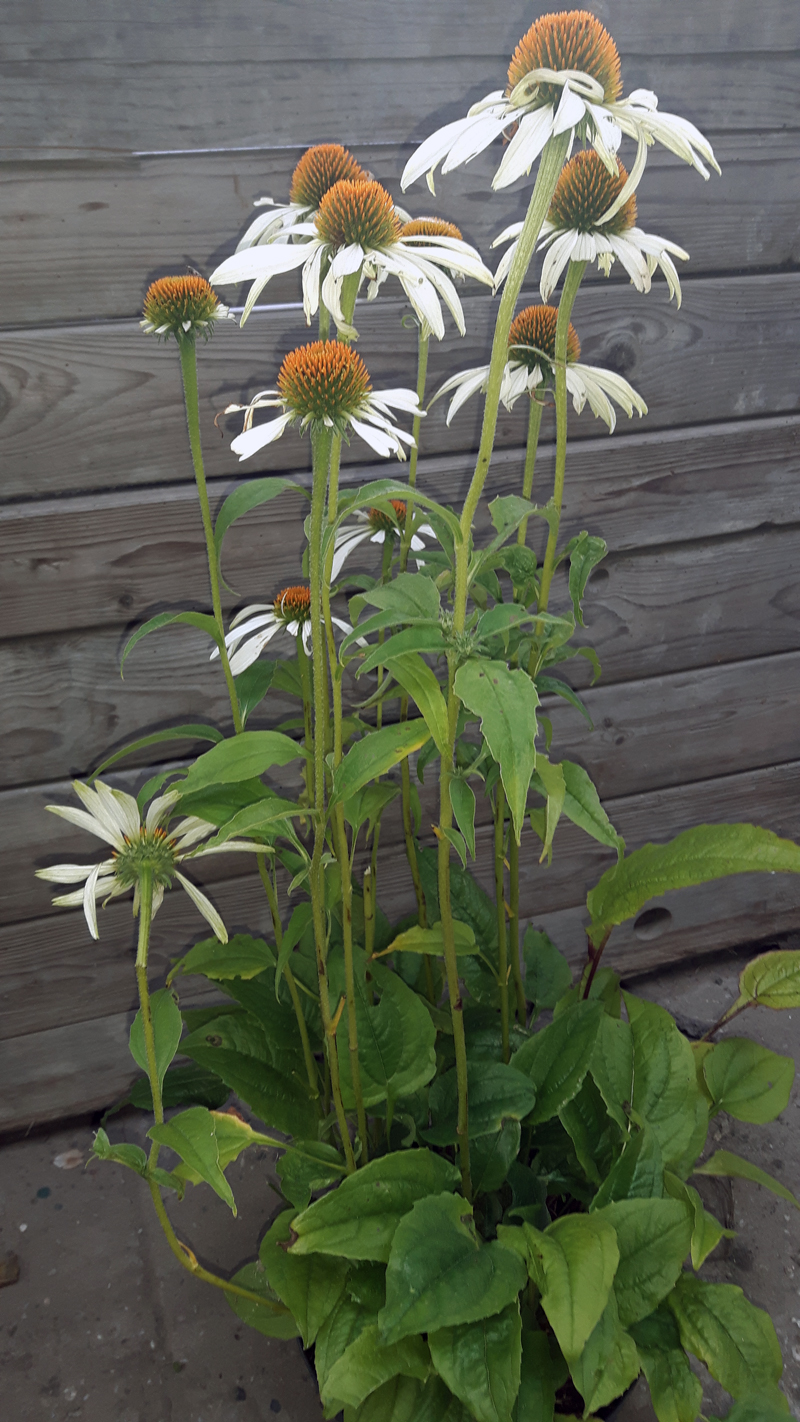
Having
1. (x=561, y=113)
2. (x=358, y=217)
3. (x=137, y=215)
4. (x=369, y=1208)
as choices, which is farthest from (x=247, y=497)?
(x=369, y=1208)

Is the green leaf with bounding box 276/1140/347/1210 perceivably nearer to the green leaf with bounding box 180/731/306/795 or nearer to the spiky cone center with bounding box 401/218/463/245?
the green leaf with bounding box 180/731/306/795

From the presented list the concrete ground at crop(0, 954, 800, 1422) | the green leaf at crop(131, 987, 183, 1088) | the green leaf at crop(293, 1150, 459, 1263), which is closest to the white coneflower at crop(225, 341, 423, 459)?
the green leaf at crop(131, 987, 183, 1088)

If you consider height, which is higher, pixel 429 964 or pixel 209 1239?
pixel 429 964

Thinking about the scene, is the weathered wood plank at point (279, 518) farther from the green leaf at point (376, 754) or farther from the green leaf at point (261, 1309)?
the green leaf at point (261, 1309)

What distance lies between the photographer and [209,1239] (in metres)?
1.09

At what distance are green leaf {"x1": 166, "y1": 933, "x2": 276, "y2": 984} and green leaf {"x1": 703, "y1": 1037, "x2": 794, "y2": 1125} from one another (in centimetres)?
45

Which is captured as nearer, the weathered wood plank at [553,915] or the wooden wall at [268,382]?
the wooden wall at [268,382]

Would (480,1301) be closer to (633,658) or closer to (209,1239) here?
(209,1239)

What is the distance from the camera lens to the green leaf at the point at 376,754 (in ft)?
1.79

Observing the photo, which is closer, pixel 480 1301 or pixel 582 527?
pixel 480 1301

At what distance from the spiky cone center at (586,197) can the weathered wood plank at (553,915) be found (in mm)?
769

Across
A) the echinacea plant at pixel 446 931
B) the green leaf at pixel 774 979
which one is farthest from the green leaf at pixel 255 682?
the green leaf at pixel 774 979

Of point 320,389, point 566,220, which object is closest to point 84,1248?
point 320,389

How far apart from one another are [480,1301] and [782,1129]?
0.76 metres
